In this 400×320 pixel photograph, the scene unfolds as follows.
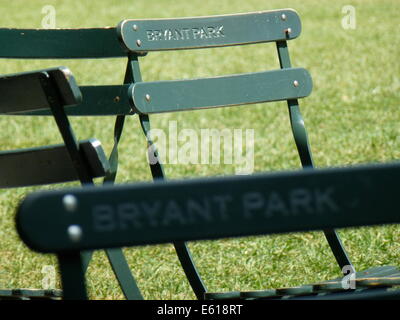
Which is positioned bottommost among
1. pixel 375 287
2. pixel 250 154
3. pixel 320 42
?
pixel 375 287

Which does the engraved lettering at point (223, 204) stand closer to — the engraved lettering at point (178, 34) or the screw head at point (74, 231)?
the screw head at point (74, 231)

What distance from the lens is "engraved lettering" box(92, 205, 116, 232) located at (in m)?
1.28

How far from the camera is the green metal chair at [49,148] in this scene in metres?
2.21

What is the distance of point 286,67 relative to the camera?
340 centimetres

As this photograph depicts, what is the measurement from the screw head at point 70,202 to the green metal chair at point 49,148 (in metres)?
0.90

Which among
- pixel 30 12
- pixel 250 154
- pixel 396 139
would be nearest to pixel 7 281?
pixel 250 154

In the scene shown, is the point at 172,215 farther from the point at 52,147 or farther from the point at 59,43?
the point at 59,43

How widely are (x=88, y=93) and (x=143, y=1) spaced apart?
13.0 m

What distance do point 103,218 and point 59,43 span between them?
76.9 inches

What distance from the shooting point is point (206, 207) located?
1.29m

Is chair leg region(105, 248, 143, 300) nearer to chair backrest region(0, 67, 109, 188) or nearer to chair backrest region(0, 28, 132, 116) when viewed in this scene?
chair backrest region(0, 67, 109, 188)

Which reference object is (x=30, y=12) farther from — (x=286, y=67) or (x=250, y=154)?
(x=286, y=67)

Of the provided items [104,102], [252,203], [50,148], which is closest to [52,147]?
[50,148]

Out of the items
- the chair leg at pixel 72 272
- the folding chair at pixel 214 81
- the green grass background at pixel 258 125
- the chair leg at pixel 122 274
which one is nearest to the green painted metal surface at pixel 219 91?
the folding chair at pixel 214 81
